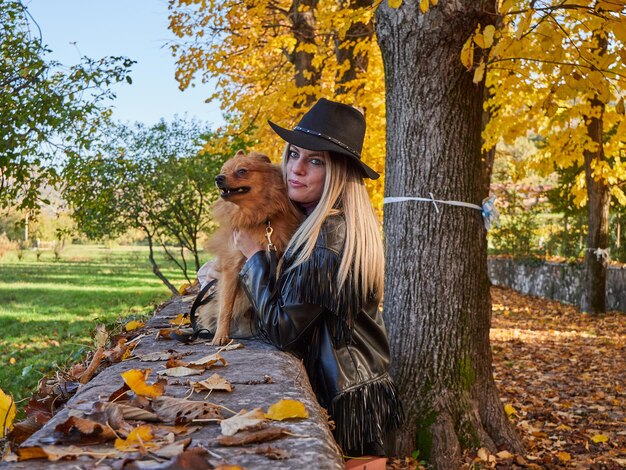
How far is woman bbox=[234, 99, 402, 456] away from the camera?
2.99 metres

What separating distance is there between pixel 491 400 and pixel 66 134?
647 centimetres

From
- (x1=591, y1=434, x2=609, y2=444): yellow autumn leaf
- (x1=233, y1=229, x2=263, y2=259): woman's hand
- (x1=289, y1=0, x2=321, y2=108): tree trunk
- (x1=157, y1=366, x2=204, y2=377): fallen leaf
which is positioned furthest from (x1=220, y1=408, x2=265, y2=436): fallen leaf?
(x1=289, y1=0, x2=321, y2=108): tree trunk

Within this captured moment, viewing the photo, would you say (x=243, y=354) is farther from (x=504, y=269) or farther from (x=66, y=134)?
(x=504, y=269)

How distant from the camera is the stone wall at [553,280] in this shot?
16.3 metres

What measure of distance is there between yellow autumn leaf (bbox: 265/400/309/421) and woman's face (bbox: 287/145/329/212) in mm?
1495

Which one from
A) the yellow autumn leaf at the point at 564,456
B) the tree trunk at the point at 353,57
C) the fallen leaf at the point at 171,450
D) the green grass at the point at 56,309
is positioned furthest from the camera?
the tree trunk at the point at 353,57

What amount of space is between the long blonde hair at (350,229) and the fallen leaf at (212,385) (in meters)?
0.81

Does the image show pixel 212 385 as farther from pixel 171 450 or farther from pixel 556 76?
pixel 556 76

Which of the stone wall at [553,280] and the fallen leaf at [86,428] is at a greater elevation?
the fallen leaf at [86,428]

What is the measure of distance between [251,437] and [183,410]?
36cm

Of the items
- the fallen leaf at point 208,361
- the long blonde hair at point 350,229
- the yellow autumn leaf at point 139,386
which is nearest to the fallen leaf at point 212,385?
the yellow autumn leaf at point 139,386

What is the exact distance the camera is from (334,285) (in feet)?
9.72

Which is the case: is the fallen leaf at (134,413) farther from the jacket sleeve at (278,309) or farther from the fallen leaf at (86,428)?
the jacket sleeve at (278,309)

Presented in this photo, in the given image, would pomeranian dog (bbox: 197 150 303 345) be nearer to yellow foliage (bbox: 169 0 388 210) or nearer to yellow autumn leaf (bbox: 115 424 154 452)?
yellow autumn leaf (bbox: 115 424 154 452)
